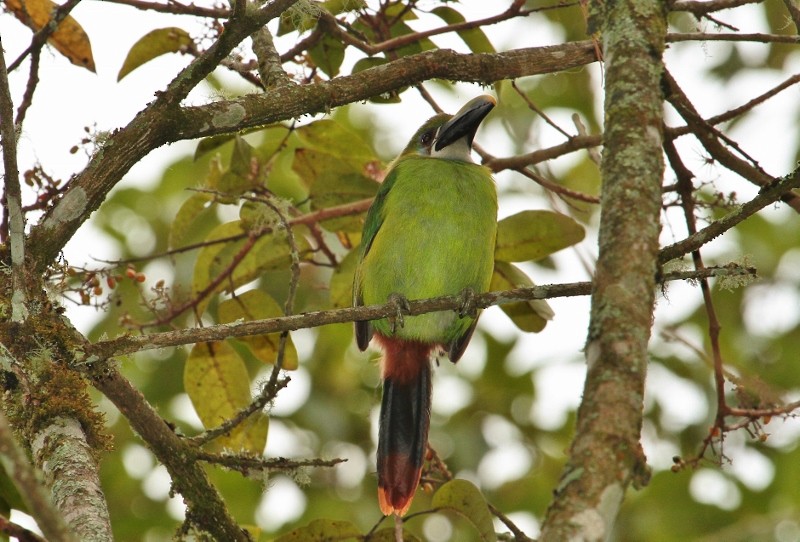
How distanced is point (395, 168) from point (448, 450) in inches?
70.9

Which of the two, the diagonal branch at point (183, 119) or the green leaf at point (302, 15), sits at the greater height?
the green leaf at point (302, 15)

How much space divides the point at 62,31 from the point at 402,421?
6.33 ft

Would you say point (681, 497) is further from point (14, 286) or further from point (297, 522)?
point (14, 286)

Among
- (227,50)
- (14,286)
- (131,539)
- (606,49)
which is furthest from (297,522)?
(606,49)

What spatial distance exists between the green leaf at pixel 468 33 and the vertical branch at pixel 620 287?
4.88 ft

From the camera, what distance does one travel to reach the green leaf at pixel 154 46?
10.7 ft

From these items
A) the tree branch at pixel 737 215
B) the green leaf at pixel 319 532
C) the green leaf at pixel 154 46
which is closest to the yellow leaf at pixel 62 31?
the green leaf at pixel 154 46

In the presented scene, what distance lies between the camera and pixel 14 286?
2320 mm

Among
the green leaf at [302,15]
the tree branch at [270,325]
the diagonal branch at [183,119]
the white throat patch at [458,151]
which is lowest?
the tree branch at [270,325]

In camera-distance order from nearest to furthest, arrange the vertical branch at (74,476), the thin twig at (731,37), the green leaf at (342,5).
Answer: the vertical branch at (74,476)
the thin twig at (731,37)
the green leaf at (342,5)

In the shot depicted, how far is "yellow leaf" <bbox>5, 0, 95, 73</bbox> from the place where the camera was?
3.04 meters

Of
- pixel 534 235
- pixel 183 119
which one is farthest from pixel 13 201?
pixel 534 235

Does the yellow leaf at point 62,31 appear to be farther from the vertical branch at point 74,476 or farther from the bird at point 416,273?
the vertical branch at point 74,476

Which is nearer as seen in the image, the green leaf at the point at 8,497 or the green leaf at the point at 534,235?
the green leaf at the point at 8,497
